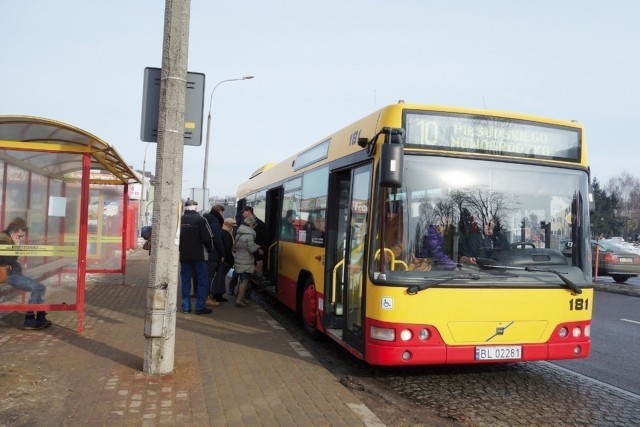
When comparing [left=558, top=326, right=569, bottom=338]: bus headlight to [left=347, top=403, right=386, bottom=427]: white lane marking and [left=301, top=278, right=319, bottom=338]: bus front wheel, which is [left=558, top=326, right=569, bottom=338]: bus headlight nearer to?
[left=347, top=403, right=386, bottom=427]: white lane marking

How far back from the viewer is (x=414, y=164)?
565 cm

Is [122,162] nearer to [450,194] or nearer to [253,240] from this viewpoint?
[253,240]

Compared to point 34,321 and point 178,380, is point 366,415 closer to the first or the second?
point 178,380

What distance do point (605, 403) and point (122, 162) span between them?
719 centimetres

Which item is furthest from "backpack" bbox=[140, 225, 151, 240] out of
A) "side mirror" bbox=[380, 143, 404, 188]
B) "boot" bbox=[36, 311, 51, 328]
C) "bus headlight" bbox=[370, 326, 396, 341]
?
"side mirror" bbox=[380, 143, 404, 188]

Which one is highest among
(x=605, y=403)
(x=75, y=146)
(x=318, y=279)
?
(x=75, y=146)

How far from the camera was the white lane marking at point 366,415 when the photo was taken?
456 centimetres

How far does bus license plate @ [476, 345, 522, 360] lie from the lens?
559 cm

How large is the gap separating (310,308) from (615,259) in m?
15.7

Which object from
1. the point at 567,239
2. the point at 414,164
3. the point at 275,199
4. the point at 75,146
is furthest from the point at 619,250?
the point at 75,146

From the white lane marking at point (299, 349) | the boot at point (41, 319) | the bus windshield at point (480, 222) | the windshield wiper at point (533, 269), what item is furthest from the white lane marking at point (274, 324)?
the windshield wiper at point (533, 269)

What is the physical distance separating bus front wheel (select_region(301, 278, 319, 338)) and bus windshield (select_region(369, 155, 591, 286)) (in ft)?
7.92

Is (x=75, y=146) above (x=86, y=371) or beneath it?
above

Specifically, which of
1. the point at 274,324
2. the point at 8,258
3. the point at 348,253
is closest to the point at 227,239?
the point at 274,324
